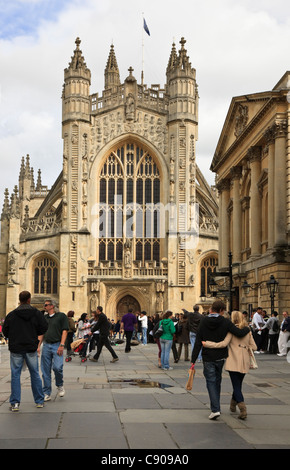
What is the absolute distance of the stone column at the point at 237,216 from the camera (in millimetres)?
29312

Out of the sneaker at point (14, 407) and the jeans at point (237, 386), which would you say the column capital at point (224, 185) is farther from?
the sneaker at point (14, 407)

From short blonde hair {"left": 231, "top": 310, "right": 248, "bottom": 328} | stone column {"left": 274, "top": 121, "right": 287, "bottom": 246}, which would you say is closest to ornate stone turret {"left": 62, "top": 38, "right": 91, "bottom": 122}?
stone column {"left": 274, "top": 121, "right": 287, "bottom": 246}

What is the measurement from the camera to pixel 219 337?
8.34 m

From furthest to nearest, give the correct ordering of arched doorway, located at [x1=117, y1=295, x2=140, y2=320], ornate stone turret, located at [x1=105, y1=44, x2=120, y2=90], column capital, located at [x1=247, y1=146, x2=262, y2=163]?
1. ornate stone turret, located at [x1=105, y1=44, x2=120, y2=90]
2. arched doorway, located at [x1=117, y1=295, x2=140, y2=320]
3. column capital, located at [x1=247, y1=146, x2=262, y2=163]

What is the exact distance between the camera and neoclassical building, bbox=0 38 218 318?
143ft

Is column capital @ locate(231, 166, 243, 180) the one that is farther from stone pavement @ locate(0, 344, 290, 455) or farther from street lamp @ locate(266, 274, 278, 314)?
stone pavement @ locate(0, 344, 290, 455)

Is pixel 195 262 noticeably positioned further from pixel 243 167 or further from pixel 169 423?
pixel 169 423

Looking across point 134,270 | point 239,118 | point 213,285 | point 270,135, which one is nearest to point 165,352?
point 213,285

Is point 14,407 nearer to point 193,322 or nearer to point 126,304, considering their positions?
point 193,322

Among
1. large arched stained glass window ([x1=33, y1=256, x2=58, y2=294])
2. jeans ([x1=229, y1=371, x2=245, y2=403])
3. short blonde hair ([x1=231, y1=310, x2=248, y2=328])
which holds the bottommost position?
jeans ([x1=229, y1=371, x2=245, y2=403])

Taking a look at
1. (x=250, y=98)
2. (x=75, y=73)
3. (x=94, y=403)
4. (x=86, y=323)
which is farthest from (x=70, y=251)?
(x=94, y=403)

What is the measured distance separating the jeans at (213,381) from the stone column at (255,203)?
17.6 metres

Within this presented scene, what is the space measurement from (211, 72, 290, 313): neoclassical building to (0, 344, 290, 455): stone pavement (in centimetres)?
971

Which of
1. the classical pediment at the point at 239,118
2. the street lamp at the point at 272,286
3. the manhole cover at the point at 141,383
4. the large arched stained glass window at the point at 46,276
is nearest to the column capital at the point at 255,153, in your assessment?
the classical pediment at the point at 239,118
